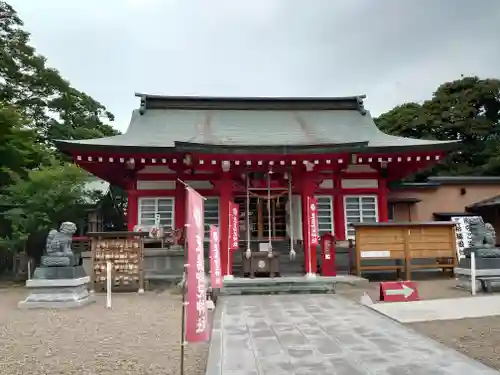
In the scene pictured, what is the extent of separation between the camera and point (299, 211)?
45.9 ft

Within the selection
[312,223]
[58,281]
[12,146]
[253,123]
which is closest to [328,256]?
[312,223]

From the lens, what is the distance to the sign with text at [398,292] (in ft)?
27.6

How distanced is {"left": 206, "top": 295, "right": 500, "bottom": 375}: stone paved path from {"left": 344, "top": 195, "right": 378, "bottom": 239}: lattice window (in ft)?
21.1

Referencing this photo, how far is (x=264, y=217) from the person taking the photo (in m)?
14.2

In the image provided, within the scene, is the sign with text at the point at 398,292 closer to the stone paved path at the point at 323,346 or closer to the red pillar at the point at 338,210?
the stone paved path at the point at 323,346

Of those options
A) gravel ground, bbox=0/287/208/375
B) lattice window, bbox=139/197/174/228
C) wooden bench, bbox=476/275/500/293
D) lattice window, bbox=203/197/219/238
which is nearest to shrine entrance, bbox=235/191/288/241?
lattice window, bbox=203/197/219/238

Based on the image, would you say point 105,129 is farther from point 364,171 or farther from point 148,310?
point 148,310

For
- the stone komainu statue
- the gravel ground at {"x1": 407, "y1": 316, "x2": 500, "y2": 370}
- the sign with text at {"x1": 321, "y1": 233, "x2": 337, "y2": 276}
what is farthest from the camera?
the sign with text at {"x1": 321, "y1": 233, "x2": 337, "y2": 276}

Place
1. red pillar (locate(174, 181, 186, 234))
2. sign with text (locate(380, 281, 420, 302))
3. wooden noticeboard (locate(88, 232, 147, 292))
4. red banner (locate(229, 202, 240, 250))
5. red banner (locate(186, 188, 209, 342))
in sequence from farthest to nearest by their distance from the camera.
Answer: red pillar (locate(174, 181, 186, 234))
red banner (locate(229, 202, 240, 250))
wooden noticeboard (locate(88, 232, 147, 292))
sign with text (locate(380, 281, 420, 302))
red banner (locate(186, 188, 209, 342))

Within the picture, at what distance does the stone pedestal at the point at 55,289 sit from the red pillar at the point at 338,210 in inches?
319

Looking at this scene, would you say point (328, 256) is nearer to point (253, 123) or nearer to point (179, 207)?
point (179, 207)

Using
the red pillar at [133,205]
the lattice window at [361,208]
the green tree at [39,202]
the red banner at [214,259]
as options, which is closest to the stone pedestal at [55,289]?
Answer: the red banner at [214,259]

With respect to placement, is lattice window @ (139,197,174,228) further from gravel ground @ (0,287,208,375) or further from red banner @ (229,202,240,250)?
gravel ground @ (0,287,208,375)

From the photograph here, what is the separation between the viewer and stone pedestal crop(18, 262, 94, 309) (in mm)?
8539
